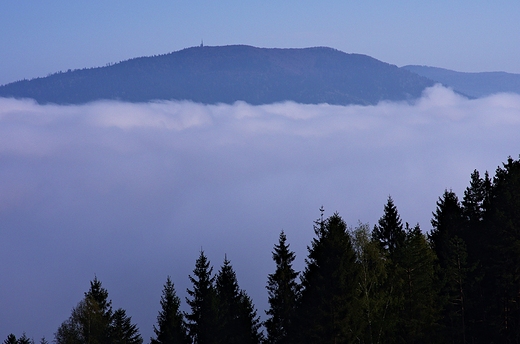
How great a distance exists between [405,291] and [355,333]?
5.83m

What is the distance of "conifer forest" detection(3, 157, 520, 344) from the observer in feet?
131

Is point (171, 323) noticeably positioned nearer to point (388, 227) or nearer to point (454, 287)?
point (454, 287)

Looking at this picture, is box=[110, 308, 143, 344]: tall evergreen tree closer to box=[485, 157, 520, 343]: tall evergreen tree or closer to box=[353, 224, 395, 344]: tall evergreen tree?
box=[353, 224, 395, 344]: tall evergreen tree

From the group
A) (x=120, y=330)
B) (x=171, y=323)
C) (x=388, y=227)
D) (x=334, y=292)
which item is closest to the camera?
(x=334, y=292)

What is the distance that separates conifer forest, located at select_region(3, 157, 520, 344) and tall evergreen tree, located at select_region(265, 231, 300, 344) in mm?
60

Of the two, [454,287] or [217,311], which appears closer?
[217,311]

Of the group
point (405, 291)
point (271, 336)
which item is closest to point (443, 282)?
point (405, 291)

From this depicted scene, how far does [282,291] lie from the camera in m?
46.7

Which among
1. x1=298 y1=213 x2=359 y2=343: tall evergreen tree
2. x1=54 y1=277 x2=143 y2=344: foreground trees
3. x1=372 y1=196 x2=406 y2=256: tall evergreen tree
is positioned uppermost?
x1=372 y1=196 x2=406 y2=256: tall evergreen tree

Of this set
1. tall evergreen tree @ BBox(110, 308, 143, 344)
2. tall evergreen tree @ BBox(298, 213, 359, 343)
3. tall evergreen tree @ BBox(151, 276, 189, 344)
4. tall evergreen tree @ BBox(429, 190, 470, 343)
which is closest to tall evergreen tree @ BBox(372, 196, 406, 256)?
tall evergreen tree @ BBox(429, 190, 470, 343)

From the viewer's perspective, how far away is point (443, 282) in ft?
150

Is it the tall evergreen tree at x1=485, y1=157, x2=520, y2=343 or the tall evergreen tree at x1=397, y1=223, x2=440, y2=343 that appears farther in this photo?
the tall evergreen tree at x1=485, y1=157, x2=520, y2=343

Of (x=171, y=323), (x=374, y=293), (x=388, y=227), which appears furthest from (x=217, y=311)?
(x=388, y=227)

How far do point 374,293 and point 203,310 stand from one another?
994 cm
